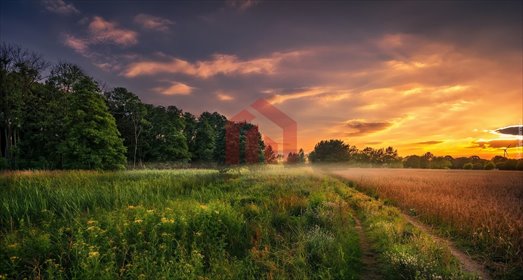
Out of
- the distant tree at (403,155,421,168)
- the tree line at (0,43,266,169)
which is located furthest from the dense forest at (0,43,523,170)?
the distant tree at (403,155,421,168)

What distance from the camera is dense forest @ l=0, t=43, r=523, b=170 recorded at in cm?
3475

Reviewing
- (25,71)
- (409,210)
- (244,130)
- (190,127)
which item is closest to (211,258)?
(409,210)

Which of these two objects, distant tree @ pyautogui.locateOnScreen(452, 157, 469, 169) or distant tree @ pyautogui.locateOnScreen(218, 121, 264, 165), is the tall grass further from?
distant tree @ pyautogui.locateOnScreen(452, 157, 469, 169)

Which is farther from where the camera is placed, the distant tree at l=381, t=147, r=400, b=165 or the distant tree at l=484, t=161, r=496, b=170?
the distant tree at l=381, t=147, r=400, b=165

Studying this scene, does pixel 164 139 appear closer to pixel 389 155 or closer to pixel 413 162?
A: pixel 413 162

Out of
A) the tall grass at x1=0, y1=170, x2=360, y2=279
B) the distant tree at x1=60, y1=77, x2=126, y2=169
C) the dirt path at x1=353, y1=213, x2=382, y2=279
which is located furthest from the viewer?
the distant tree at x1=60, y1=77, x2=126, y2=169

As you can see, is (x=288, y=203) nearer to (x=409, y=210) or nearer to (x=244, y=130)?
(x=409, y=210)

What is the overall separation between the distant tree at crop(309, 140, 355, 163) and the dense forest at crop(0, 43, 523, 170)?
187 feet

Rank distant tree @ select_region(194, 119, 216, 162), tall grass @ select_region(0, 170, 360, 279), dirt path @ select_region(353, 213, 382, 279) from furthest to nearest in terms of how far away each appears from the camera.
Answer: distant tree @ select_region(194, 119, 216, 162), dirt path @ select_region(353, 213, 382, 279), tall grass @ select_region(0, 170, 360, 279)

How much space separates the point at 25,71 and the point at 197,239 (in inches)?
1839

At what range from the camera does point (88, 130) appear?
33469 millimetres

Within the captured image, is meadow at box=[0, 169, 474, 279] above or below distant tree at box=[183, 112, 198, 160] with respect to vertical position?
below

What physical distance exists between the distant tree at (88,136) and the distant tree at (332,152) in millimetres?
109173

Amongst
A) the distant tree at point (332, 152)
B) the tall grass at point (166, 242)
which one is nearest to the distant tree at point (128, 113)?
the tall grass at point (166, 242)
